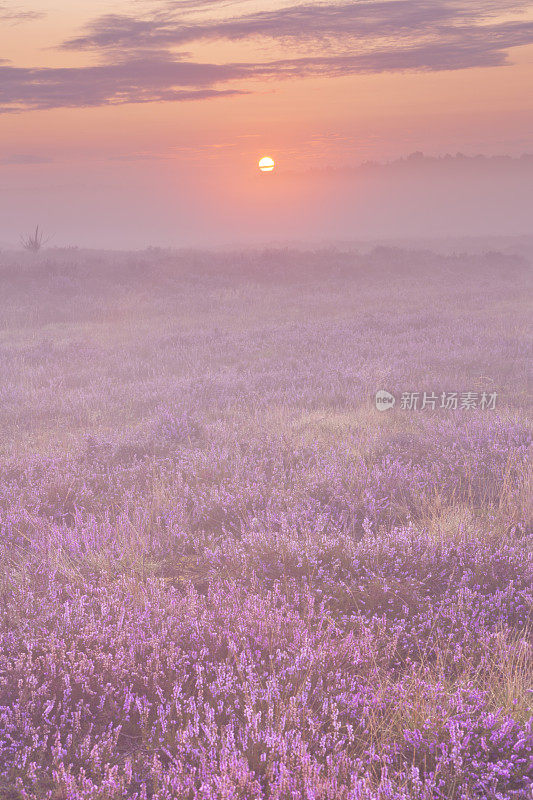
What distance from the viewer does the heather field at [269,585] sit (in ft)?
6.13

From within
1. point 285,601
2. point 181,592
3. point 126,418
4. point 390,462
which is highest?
point 285,601

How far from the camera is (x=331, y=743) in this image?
78.0 inches

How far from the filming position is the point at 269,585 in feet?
10.2

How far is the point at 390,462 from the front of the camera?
487cm

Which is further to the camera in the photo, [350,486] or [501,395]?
[501,395]

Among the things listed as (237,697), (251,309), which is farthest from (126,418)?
(251,309)

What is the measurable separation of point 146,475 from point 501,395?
4859 millimetres

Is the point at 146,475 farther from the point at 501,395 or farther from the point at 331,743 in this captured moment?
the point at 501,395

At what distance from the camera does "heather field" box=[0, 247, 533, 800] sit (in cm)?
187

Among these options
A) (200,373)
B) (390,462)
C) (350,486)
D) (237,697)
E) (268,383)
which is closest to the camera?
(237,697)

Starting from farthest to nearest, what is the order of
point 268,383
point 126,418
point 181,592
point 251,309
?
point 251,309 < point 268,383 < point 126,418 < point 181,592

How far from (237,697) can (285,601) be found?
2.38 feet

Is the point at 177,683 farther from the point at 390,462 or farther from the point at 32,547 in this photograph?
the point at 390,462

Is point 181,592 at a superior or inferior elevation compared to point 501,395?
superior
